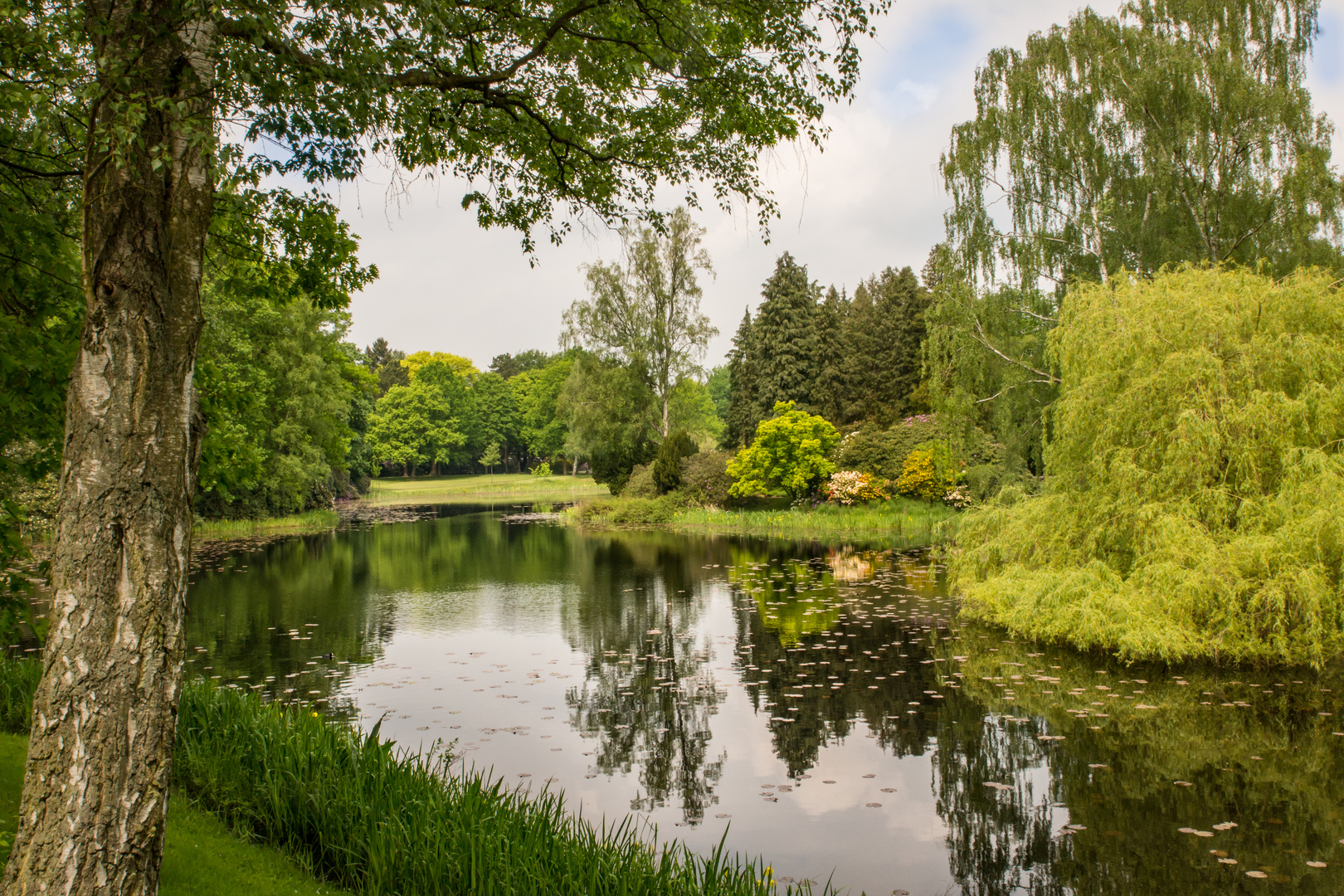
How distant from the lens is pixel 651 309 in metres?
38.5

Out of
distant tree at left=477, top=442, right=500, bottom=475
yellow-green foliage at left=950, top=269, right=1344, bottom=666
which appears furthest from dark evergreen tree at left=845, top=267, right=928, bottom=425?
distant tree at left=477, top=442, right=500, bottom=475

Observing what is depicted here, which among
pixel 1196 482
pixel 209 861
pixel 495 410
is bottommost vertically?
pixel 209 861

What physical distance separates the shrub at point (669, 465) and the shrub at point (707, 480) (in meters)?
0.30

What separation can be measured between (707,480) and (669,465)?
1.79m

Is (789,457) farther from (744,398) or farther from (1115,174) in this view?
(1115,174)

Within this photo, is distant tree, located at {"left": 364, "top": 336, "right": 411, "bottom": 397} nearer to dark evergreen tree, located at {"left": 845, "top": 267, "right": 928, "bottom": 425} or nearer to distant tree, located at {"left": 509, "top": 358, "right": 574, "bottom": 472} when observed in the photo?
distant tree, located at {"left": 509, "top": 358, "right": 574, "bottom": 472}

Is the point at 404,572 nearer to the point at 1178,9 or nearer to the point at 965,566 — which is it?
the point at 965,566

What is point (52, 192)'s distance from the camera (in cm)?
648

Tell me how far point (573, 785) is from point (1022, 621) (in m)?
6.58

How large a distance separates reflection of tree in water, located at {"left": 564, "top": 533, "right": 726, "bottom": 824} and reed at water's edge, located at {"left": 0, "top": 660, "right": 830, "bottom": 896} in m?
1.02

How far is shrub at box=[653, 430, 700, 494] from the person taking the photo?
34.8 metres

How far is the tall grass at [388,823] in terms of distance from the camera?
4035 mm

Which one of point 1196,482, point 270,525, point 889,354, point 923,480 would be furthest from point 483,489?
point 1196,482

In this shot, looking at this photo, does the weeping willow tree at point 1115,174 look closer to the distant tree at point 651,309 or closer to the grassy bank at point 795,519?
the grassy bank at point 795,519
